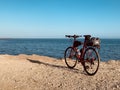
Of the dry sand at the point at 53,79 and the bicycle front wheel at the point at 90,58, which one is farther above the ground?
the bicycle front wheel at the point at 90,58

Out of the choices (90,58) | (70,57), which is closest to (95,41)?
(90,58)

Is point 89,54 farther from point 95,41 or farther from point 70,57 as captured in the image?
point 70,57

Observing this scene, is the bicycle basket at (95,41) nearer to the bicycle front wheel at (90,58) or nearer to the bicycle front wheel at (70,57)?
the bicycle front wheel at (90,58)

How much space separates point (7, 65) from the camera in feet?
34.7

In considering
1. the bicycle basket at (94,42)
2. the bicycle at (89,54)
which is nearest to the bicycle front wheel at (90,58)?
the bicycle at (89,54)

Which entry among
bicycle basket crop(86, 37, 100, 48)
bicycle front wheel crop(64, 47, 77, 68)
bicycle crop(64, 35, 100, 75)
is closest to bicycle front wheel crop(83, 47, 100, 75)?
bicycle crop(64, 35, 100, 75)

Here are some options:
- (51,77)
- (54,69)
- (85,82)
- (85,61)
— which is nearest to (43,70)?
(54,69)

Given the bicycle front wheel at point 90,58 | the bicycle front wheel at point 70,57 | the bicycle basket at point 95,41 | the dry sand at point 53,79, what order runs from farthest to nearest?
the bicycle front wheel at point 70,57 → the bicycle front wheel at point 90,58 → the bicycle basket at point 95,41 → the dry sand at point 53,79

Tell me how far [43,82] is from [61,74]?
1221mm

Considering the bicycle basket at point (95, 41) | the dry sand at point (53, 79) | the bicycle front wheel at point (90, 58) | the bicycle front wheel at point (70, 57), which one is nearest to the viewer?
the dry sand at point (53, 79)

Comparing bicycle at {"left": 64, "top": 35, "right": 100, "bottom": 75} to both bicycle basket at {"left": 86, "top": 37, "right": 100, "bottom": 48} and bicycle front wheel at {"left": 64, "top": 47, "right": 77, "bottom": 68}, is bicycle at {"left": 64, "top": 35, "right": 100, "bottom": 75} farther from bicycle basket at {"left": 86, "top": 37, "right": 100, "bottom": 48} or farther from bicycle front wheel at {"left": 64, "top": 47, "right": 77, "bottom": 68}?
bicycle front wheel at {"left": 64, "top": 47, "right": 77, "bottom": 68}

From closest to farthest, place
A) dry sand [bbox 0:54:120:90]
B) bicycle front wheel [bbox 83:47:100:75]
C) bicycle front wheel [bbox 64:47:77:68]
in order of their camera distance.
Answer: dry sand [bbox 0:54:120:90], bicycle front wheel [bbox 83:47:100:75], bicycle front wheel [bbox 64:47:77:68]

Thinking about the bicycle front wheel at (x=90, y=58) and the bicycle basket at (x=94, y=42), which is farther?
the bicycle front wheel at (x=90, y=58)

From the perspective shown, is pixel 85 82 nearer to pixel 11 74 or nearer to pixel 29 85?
pixel 29 85
